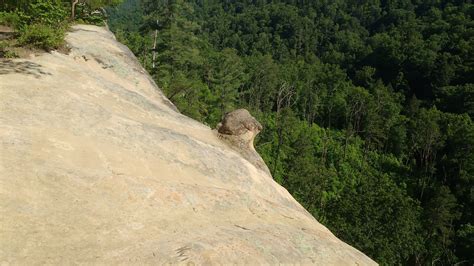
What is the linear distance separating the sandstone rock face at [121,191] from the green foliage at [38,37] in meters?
1.24

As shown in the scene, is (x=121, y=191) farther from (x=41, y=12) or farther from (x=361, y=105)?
(x=361, y=105)

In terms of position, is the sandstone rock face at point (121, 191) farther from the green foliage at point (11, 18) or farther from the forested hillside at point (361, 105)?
the forested hillside at point (361, 105)

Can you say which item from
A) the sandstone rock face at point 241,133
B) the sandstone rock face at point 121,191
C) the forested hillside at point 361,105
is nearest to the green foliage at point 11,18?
the sandstone rock face at point 121,191

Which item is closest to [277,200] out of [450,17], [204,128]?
[204,128]

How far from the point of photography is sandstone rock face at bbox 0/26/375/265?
5977 mm

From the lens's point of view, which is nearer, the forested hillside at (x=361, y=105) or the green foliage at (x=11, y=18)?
the green foliage at (x=11, y=18)

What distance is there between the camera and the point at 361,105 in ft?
282

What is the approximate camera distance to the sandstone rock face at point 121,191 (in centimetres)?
598

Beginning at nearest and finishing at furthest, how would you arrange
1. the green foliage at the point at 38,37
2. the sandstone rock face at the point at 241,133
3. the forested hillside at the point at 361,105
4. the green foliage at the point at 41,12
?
the sandstone rock face at the point at 241,133 → the green foliage at the point at 38,37 → the green foliage at the point at 41,12 → the forested hillside at the point at 361,105

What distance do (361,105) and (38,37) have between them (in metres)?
79.1

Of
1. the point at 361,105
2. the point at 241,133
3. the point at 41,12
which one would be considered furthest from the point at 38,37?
the point at 361,105

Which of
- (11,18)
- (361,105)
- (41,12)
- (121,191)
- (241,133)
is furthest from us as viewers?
(361,105)

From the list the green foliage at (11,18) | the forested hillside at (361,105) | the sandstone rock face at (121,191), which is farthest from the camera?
the forested hillside at (361,105)

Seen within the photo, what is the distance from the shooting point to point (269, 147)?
68.8 meters
